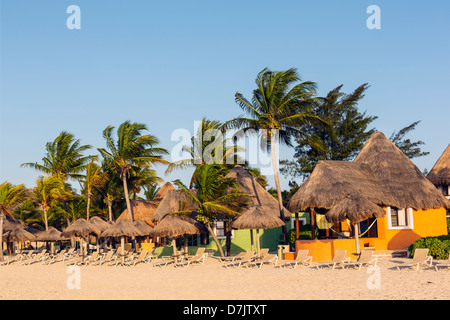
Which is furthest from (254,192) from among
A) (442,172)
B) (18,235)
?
(18,235)

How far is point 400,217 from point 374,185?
5.84 ft

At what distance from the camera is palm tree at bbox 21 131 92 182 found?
38416 millimetres

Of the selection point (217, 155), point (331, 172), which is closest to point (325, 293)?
point (331, 172)

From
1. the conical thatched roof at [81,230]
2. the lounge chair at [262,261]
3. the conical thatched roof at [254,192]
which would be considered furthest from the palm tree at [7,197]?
the lounge chair at [262,261]

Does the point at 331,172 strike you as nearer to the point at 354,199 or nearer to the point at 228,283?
the point at 354,199

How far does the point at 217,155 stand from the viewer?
30625 mm

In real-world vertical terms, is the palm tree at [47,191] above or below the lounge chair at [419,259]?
above

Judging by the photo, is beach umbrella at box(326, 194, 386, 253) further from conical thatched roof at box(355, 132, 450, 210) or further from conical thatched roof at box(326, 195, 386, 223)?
conical thatched roof at box(355, 132, 450, 210)

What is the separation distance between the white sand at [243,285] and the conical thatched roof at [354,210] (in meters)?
1.87

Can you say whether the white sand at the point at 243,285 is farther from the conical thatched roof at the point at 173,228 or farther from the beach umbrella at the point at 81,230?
the beach umbrella at the point at 81,230

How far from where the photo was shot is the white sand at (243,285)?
42.3 feet

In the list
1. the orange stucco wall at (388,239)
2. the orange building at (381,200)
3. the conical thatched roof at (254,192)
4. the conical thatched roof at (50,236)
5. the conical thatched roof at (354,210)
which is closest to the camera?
the conical thatched roof at (354,210)

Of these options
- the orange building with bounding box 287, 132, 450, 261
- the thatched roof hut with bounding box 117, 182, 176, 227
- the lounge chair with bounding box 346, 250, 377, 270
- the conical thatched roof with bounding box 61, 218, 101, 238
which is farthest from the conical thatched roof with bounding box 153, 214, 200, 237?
the thatched roof hut with bounding box 117, 182, 176, 227
